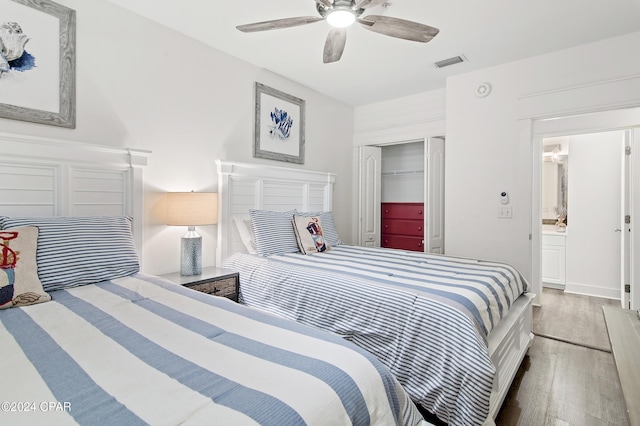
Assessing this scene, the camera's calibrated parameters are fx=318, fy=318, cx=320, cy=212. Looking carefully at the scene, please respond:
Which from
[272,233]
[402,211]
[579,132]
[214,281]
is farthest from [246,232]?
[579,132]

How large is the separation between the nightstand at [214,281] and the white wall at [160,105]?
29cm

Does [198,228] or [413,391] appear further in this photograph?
[198,228]

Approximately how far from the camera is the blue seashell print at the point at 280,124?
3418 millimetres

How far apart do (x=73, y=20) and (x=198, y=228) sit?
5.47 feet

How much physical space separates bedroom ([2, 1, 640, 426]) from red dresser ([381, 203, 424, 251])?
3.50ft

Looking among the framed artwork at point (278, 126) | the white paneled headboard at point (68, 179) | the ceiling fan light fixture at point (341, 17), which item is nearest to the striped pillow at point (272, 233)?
the framed artwork at point (278, 126)

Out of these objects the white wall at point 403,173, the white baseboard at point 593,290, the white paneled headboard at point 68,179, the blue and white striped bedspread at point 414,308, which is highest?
the white wall at point 403,173

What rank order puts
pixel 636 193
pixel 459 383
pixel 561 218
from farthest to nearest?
pixel 561 218 < pixel 636 193 < pixel 459 383

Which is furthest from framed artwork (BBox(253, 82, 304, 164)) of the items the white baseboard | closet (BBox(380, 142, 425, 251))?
the white baseboard

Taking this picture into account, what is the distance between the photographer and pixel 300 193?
12.1ft

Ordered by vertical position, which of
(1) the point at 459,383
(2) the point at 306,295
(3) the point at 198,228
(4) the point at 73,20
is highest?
(4) the point at 73,20

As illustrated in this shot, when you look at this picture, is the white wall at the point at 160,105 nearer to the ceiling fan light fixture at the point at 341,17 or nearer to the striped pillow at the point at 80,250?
the striped pillow at the point at 80,250

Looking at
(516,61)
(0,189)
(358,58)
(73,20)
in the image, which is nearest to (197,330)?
(0,189)

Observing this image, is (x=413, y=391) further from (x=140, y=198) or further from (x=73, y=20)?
(x=73, y=20)
